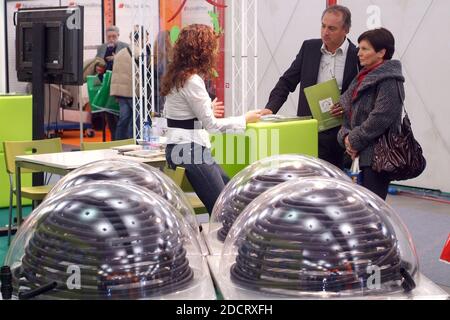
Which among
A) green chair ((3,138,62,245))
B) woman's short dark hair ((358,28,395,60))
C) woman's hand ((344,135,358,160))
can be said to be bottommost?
green chair ((3,138,62,245))

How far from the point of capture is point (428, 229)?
7.34 m

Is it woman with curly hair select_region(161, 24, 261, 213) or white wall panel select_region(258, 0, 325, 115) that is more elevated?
white wall panel select_region(258, 0, 325, 115)

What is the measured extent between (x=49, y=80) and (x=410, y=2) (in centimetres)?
412

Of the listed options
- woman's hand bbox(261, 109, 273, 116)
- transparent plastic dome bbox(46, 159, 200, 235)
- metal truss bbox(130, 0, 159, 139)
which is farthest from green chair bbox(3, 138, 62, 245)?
transparent plastic dome bbox(46, 159, 200, 235)

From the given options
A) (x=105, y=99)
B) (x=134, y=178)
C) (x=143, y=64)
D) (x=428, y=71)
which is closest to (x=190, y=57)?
(x=134, y=178)

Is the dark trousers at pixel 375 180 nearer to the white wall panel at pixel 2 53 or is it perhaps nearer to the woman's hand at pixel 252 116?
the woman's hand at pixel 252 116

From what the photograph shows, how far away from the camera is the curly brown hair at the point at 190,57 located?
498 cm

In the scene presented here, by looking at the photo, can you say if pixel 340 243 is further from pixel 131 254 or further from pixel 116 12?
pixel 116 12

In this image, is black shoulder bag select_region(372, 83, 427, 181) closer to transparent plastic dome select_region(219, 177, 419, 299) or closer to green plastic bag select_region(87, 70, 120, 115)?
transparent plastic dome select_region(219, 177, 419, 299)

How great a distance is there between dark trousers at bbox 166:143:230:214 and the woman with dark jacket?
2.62 ft

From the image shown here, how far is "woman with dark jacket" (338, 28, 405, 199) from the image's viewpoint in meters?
4.83

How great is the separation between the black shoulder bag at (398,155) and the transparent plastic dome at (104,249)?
315cm

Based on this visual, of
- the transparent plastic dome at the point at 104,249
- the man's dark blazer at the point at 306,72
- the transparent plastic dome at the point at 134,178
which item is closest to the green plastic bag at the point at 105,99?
the man's dark blazer at the point at 306,72
